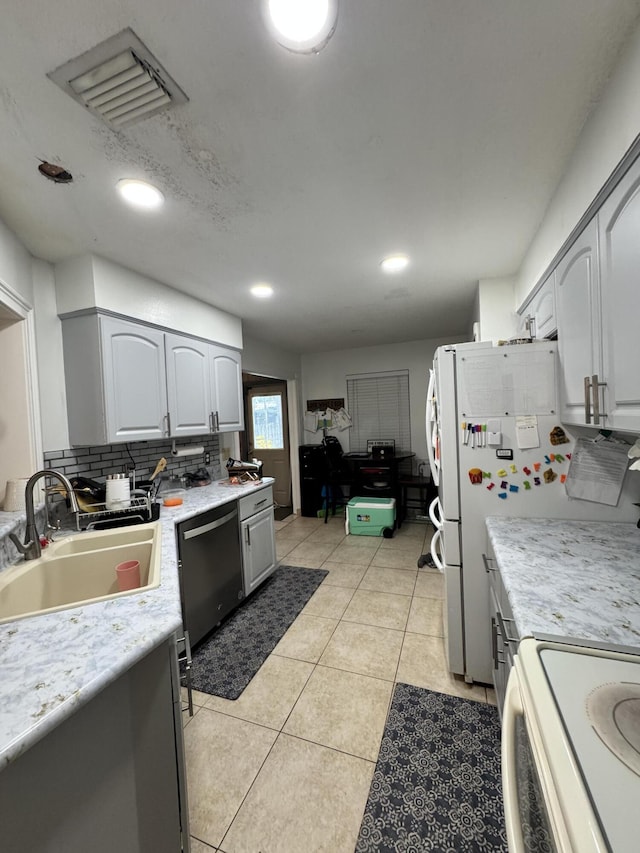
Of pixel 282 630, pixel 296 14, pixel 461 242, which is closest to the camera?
pixel 296 14

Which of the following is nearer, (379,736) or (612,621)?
(612,621)

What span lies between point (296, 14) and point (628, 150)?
913 millimetres

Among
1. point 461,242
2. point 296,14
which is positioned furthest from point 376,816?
point 461,242

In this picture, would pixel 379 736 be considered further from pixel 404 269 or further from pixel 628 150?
pixel 404 269

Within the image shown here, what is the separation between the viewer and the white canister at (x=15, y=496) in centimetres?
168

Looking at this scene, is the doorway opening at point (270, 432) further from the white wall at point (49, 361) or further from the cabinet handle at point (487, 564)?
the cabinet handle at point (487, 564)

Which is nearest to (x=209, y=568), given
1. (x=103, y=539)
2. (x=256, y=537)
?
(x=256, y=537)

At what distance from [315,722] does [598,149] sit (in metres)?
2.50

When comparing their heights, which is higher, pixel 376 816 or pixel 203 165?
pixel 203 165

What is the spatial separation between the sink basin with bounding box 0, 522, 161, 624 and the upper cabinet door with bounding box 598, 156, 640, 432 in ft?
5.19

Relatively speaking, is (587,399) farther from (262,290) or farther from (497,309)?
(262,290)

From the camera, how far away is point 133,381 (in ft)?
6.98

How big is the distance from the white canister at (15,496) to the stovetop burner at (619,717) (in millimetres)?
2276

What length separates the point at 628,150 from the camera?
35.1 inches
